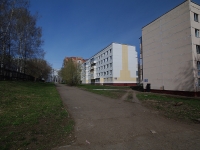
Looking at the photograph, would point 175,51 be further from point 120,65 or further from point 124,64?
point 124,64

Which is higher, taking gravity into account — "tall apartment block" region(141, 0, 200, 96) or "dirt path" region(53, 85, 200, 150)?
"tall apartment block" region(141, 0, 200, 96)

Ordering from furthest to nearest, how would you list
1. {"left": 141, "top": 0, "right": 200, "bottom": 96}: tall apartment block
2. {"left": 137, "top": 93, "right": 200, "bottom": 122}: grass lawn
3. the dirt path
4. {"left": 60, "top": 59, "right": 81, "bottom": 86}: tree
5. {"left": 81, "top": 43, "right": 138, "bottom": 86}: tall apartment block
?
{"left": 81, "top": 43, "right": 138, "bottom": 86}: tall apartment block, {"left": 60, "top": 59, "right": 81, "bottom": 86}: tree, {"left": 141, "top": 0, "right": 200, "bottom": 96}: tall apartment block, {"left": 137, "top": 93, "right": 200, "bottom": 122}: grass lawn, the dirt path

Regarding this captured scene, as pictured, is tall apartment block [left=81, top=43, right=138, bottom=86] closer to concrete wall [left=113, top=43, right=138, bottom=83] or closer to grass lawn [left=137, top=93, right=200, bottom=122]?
concrete wall [left=113, top=43, right=138, bottom=83]

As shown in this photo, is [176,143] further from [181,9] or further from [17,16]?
[17,16]

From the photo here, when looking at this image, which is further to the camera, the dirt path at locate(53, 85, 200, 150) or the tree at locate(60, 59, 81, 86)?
the tree at locate(60, 59, 81, 86)

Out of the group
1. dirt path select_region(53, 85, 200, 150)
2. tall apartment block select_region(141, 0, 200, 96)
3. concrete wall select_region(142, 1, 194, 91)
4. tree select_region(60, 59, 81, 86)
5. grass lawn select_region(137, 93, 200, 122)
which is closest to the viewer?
dirt path select_region(53, 85, 200, 150)

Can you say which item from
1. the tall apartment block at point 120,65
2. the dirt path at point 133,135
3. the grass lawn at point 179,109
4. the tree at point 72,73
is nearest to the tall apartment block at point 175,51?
the grass lawn at point 179,109

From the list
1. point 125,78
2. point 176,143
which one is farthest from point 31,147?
point 125,78

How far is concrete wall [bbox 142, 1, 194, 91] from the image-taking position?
17.6 metres

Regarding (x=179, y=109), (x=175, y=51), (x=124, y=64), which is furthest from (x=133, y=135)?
(x=124, y=64)

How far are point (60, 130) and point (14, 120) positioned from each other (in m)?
2.09

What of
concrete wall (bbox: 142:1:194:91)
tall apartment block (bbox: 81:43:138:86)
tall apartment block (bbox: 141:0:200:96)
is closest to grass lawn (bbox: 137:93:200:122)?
tall apartment block (bbox: 141:0:200:96)

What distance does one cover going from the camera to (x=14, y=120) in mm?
4984

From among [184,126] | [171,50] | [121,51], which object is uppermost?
[121,51]
